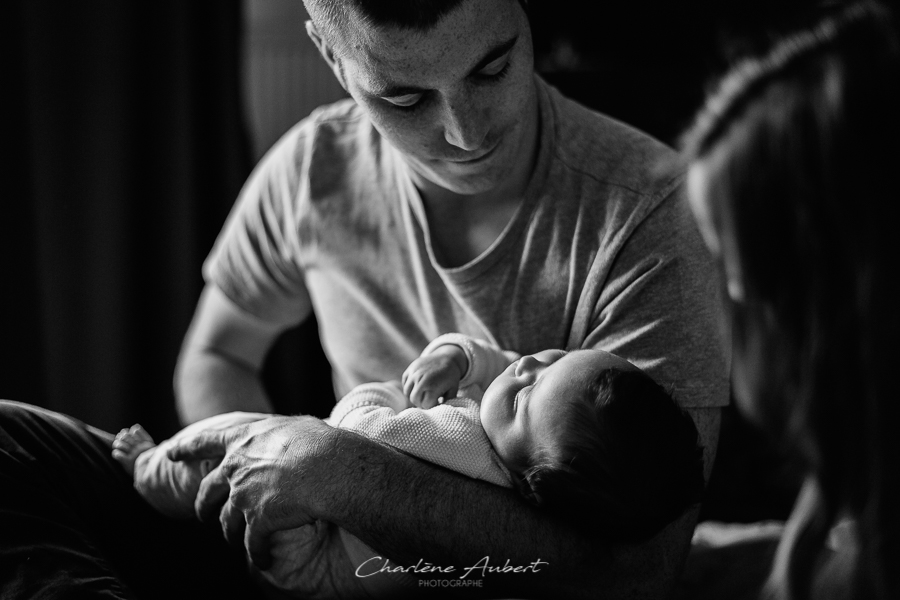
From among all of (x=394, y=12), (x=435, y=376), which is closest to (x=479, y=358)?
(x=435, y=376)

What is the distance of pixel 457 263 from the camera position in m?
1.47

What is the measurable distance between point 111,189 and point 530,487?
77.0 inches

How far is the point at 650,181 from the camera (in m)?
1.35

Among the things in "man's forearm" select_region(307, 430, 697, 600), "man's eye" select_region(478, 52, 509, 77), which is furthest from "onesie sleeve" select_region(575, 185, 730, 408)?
"man's eye" select_region(478, 52, 509, 77)

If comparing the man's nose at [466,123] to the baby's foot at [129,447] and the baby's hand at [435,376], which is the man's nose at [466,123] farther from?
the baby's foot at [129,447]

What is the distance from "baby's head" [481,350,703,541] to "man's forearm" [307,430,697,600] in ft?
0.12

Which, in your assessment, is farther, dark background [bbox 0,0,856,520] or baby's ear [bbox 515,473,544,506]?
dark background [bbox 0,0,856,520]

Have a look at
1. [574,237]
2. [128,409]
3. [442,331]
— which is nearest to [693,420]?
[574,237]

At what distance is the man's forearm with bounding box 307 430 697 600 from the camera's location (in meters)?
1.15

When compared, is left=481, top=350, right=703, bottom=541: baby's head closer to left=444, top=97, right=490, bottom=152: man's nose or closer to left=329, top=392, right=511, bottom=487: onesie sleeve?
left=329, top=392, right=511, bottom=487: onesie sleeve

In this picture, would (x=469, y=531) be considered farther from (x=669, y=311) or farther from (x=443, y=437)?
(x=669, y=311)

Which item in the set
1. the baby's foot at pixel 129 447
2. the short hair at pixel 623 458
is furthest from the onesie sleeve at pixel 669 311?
the baby's foot at pixel 129 447

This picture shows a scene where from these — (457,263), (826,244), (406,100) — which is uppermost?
(406,100)

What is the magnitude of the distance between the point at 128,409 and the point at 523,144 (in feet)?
6.21
